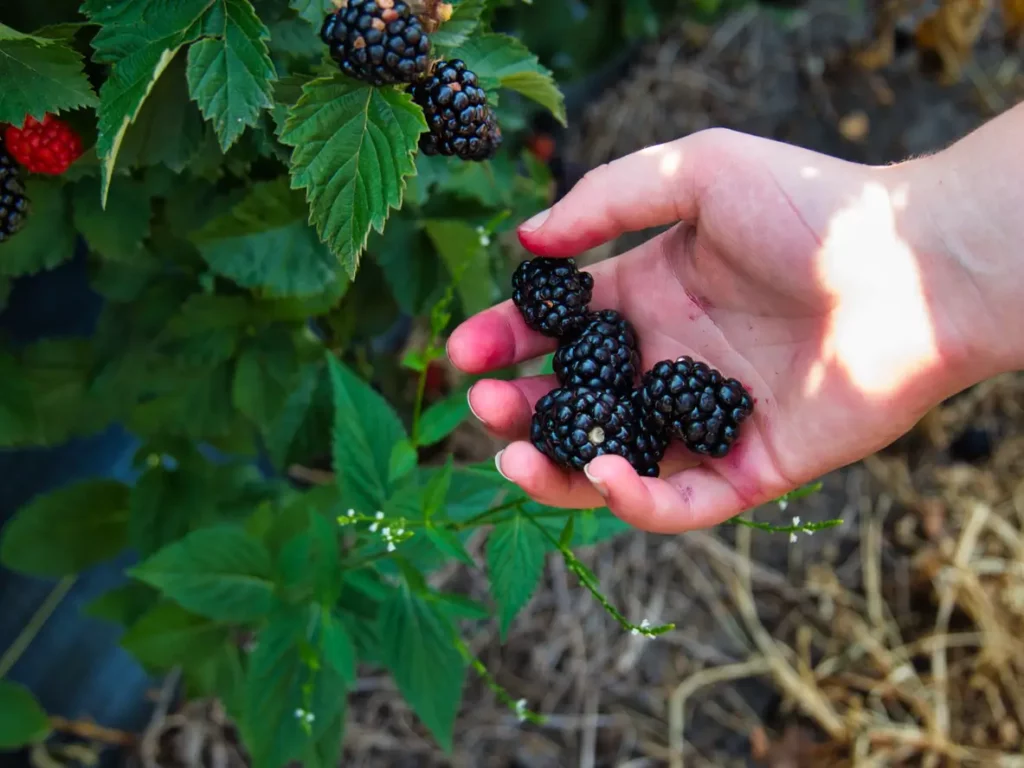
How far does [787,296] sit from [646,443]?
322 mm

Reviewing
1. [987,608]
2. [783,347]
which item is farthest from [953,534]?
[783,347]

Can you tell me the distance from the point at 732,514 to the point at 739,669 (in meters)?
1.25

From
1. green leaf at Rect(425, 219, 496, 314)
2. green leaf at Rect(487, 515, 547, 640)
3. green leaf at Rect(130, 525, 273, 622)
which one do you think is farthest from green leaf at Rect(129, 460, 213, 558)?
green leaf at Rect(487, 515, 547, 640)

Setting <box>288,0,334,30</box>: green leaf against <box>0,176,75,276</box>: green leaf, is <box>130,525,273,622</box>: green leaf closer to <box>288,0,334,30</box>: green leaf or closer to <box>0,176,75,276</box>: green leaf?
<box>0,176,75,276</box>: green leaf

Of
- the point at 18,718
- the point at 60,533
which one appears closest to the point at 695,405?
the point at 60,533

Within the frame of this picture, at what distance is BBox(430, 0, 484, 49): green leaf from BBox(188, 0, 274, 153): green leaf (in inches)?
7.0

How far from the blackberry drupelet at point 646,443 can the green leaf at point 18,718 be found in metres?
1.38

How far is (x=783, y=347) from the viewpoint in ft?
4.13

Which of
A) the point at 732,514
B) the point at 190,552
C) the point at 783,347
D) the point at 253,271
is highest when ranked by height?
the point at 253,271

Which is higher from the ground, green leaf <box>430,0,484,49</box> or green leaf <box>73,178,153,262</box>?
green leaf <box>430,0,484,49</box>

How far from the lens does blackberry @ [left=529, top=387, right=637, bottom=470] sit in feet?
3.49

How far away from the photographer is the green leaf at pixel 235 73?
32.4 inches

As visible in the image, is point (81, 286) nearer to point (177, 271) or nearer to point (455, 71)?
point (177, 271)

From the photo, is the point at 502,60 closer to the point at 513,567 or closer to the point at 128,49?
the point at 128,49
